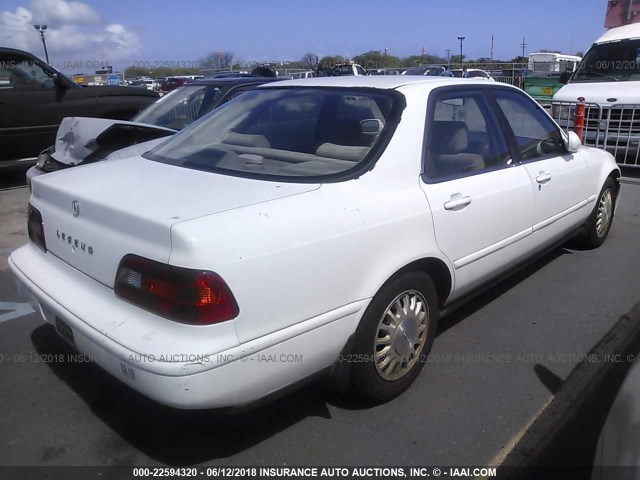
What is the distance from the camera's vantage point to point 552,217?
4004 mm

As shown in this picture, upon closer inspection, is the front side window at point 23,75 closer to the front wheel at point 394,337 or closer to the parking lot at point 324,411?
the parking lot at point 324,411

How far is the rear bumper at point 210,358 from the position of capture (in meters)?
1.98

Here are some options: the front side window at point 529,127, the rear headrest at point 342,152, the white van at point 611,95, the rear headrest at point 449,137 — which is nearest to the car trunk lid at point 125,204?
the rear headrest at point 342,152

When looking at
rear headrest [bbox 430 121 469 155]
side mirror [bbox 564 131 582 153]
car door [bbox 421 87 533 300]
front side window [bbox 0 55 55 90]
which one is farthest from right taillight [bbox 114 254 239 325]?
front side window [bbox 0 55 55 90]

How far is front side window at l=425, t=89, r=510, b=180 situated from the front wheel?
0.65 meters

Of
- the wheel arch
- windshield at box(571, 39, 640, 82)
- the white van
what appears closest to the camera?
the wheel arch

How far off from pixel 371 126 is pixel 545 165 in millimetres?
1649

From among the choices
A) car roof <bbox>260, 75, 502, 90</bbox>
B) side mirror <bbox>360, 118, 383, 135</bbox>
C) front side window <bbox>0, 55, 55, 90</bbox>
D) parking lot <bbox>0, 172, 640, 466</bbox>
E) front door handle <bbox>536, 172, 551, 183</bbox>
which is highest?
front side window <bbox>0, 55, 55, 90</bbox>

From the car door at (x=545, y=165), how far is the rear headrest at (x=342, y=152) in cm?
133

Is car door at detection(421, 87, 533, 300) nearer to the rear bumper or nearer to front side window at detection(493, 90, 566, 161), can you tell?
front side window at detection(493, 90, 566, 161)

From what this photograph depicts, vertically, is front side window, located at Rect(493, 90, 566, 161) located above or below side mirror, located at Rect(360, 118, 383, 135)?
below

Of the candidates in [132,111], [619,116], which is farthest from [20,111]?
[619,116]

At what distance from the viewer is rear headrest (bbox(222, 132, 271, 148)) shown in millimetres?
3111

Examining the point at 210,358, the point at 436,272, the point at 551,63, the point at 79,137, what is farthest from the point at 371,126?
the point at 551,63
